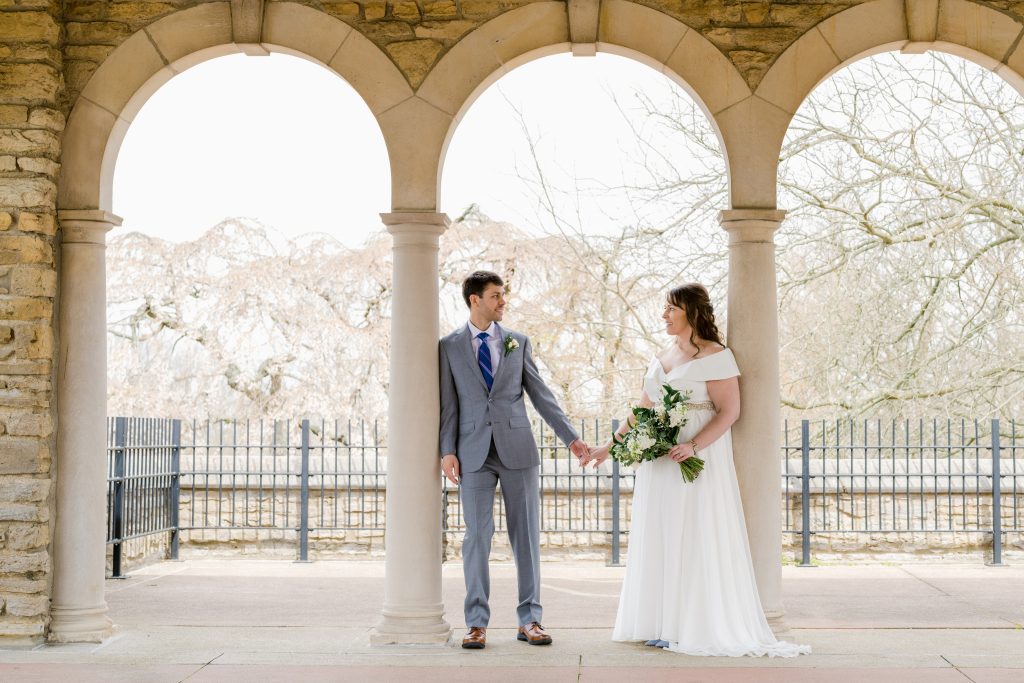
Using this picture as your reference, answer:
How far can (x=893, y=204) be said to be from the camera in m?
10.2

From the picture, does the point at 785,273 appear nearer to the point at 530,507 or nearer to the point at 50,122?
the point at 530,507

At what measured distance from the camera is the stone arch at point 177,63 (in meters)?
5.71

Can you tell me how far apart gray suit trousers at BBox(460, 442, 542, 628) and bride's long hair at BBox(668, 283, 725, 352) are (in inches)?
43.3

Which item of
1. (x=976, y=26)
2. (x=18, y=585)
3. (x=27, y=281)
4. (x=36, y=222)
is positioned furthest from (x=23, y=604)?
(x=976, y=26)

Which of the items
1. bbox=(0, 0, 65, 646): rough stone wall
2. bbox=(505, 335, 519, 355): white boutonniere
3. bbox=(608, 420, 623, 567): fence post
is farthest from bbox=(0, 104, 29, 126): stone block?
bbox=(608, 420, 623, 567): fence post

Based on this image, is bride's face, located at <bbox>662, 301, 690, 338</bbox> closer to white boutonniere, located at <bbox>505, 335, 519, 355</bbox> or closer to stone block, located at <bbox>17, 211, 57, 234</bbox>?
white boutonniere, located at <bbox>505, 335, 519, 355</bbox>

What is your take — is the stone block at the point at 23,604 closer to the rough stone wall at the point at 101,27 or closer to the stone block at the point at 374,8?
the rough stone wall at the point at 101,27

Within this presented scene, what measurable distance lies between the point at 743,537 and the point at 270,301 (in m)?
10.0

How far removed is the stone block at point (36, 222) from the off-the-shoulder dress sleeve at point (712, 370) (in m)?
3.48

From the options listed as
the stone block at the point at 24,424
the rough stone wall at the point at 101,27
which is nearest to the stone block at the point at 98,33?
the rough stone wall at the point at 101,27

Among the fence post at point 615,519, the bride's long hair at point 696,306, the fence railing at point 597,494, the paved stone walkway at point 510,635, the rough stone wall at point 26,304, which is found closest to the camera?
the paved stone walkway at point 510,635

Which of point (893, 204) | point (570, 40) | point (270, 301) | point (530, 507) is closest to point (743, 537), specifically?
point (530, 507)

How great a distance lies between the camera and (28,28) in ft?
18.5

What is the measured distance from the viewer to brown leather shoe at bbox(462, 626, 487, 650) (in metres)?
5.41
